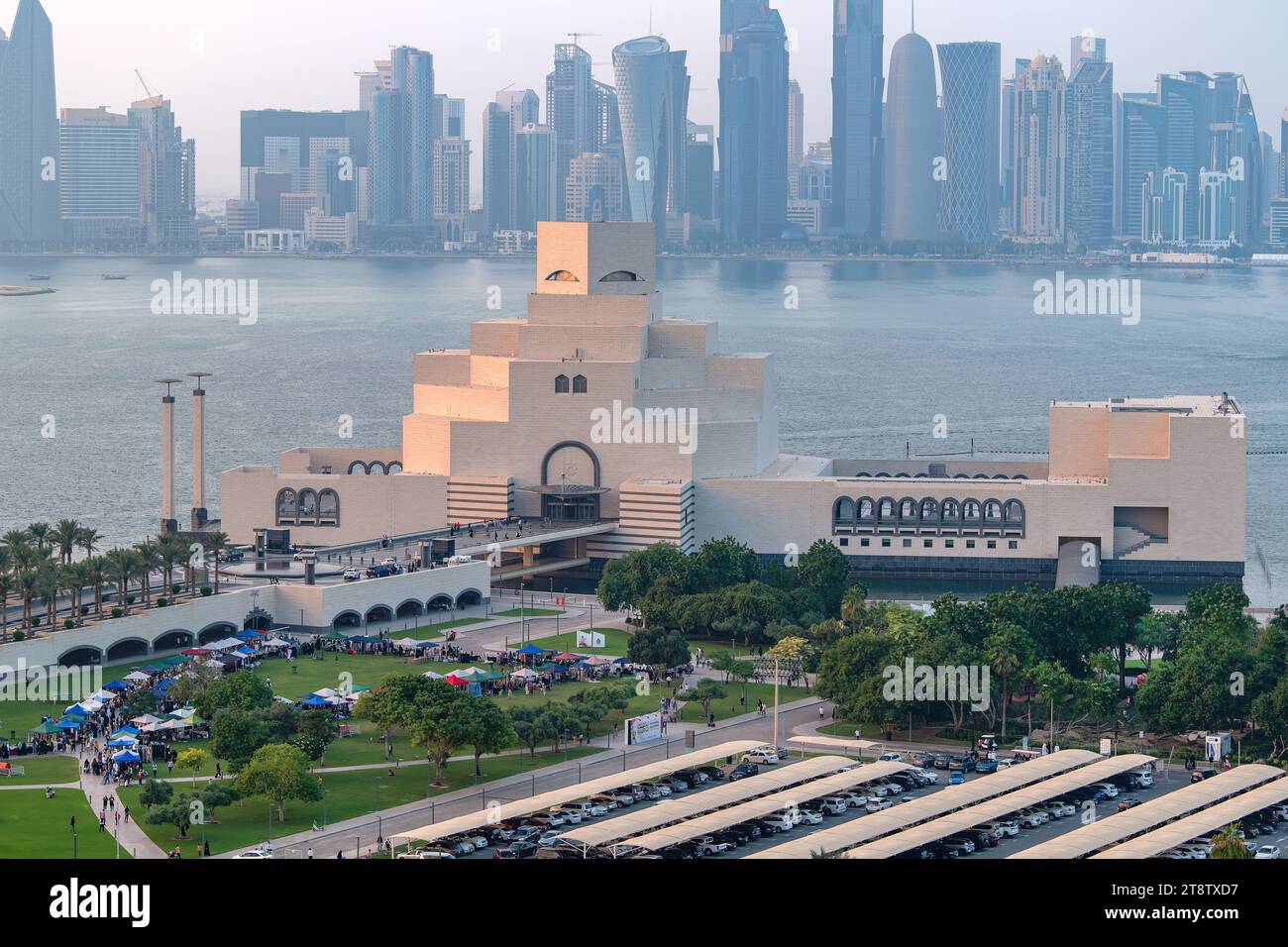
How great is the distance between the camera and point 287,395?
12119 cm

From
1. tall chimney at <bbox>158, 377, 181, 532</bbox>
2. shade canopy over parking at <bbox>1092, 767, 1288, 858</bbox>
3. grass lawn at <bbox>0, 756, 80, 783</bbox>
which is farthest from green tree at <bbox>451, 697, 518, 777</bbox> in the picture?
tall chimney at <bbox>158, 377, 181, 532</bbox>

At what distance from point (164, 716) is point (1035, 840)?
16.7 meters

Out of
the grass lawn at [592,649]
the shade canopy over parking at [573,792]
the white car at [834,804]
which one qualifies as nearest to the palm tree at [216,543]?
the grass lawn at [592,649]

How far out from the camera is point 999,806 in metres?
31.1

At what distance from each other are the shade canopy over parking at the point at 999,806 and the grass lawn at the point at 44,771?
14148 mm

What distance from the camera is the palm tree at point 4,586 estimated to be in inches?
1748

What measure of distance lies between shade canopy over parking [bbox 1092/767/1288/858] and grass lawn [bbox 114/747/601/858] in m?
11.3

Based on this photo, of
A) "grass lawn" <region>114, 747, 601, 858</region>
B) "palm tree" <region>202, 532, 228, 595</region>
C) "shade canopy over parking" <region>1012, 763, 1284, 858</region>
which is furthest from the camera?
"palm tree" <region>202, 532, 228, 595</region>

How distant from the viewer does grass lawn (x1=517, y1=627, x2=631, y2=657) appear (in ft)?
157

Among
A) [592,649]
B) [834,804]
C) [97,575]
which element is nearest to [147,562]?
[97,575]

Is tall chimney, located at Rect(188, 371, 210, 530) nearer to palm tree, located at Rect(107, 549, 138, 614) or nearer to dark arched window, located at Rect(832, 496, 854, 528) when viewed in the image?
palm tree, located at Rect(107, 549, 138, 614)

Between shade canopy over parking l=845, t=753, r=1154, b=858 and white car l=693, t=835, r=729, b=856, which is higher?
shade canopy over parking l=845, t=753, r=1154, b=858
